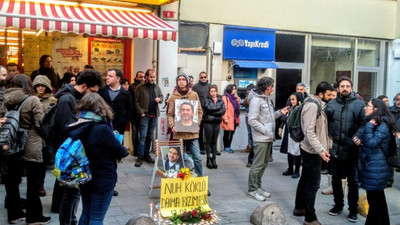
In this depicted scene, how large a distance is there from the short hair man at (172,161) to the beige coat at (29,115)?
1938 mm

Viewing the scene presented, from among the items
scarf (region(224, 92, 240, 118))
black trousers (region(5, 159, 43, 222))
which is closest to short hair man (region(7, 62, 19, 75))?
black trousers (region(5, 159, 43, 222))

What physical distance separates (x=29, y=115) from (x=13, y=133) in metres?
0.32

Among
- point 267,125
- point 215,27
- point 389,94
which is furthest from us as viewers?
point 389,94

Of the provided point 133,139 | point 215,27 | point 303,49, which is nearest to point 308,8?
point 303,49

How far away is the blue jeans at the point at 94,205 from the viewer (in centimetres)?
438

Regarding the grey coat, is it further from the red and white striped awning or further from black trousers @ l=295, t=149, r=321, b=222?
the red and white striped awning

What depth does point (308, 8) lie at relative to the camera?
40.8 feet

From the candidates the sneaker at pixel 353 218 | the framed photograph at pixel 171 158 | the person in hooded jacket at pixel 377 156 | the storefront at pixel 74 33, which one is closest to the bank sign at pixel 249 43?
the storefront at pixel 74 33

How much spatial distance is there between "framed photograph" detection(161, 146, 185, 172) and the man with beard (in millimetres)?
2237

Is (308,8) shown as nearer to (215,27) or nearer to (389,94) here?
(215,27)

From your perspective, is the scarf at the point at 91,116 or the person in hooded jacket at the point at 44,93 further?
the person in hooded jacket at the point at 44,93

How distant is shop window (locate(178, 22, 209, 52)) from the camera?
10.8 metres

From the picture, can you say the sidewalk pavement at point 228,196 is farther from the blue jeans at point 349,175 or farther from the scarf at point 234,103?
the scarf at point 234,103

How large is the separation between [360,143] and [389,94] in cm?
905
